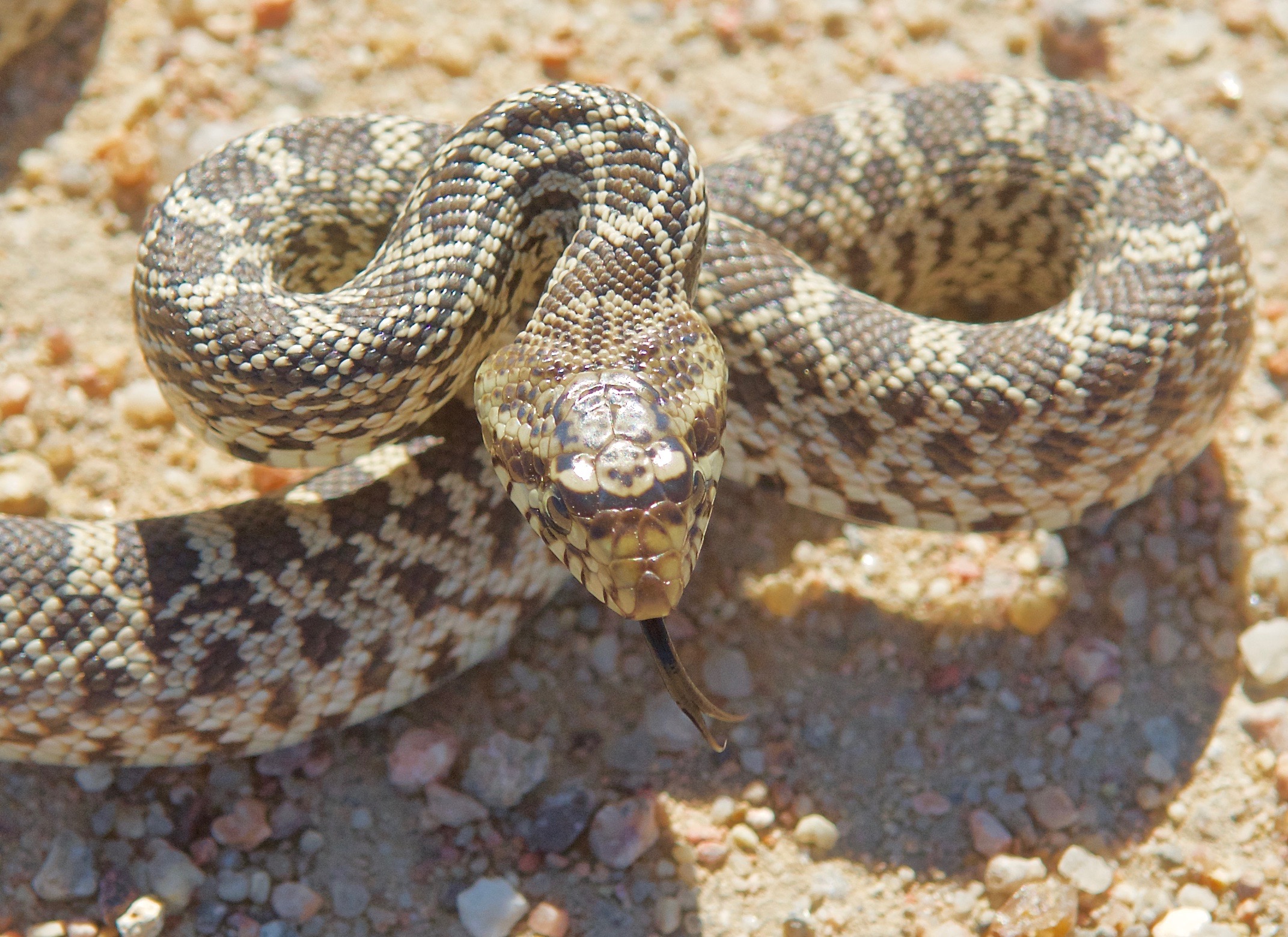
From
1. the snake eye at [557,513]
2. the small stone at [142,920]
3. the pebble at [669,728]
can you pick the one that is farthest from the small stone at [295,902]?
the snake eye at [557,513]

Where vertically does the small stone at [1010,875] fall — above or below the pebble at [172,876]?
above

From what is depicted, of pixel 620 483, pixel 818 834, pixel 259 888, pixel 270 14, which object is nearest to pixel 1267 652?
pixel 818 834

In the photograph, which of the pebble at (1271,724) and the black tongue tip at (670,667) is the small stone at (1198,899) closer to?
the pebble at (1271,724)

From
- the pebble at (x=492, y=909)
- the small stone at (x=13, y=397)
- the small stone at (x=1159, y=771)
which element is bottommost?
the pebble at (x=492, y=909)

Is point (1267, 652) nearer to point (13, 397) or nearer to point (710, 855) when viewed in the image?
point (710, 855)

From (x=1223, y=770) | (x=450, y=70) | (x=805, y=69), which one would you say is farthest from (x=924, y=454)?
(x=450, y=70)

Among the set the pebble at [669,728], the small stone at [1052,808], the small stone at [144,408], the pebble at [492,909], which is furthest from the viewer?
the small stone at [144,408]
